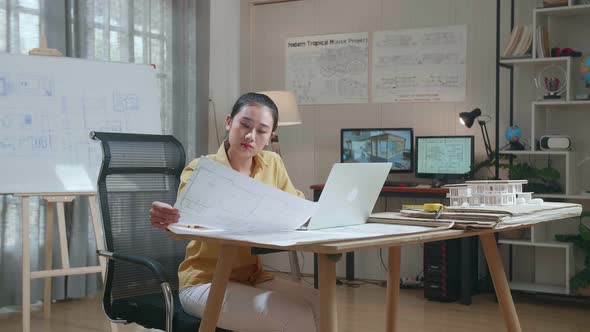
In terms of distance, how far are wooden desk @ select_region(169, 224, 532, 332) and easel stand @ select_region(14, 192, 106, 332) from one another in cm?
178

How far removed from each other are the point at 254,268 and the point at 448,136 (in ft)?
9.50

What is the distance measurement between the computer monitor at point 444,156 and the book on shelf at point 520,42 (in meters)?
0.60

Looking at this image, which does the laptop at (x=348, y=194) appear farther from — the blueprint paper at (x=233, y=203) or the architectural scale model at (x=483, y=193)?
the architectural scale model at (x=483, y=193)

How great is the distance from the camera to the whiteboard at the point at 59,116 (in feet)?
11.7

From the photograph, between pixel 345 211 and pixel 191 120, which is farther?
pixel 191 120

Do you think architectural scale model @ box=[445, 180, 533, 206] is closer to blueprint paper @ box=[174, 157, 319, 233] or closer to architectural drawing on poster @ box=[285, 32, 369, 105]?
blueprint paper @ box=[174, 157, 319, 233]

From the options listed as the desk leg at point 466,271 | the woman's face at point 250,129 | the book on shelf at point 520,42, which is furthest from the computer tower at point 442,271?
the woman's face at point 250,129

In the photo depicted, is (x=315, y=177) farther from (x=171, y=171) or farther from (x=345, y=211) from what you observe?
(x=345, y=211)

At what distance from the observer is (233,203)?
1576 mm

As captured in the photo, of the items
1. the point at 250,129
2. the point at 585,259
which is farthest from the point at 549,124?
the point at 250,129

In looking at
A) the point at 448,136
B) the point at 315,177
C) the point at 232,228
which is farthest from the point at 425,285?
the point at 232,228

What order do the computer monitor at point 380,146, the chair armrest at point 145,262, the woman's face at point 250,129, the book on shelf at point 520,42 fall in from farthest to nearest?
the computer monitor at point 380,146 → the book on shelf at point 520,42 → the woman's face at point 250,129 → the chair armrest at point 145,262

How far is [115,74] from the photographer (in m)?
4.01

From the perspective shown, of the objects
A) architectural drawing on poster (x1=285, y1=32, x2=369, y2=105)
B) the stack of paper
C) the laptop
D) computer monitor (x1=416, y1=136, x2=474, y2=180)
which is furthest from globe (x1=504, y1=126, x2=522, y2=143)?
the laptop
